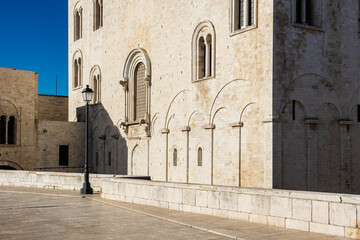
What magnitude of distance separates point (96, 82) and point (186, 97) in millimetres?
11168

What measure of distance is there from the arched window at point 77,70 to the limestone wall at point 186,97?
1759 millimetres

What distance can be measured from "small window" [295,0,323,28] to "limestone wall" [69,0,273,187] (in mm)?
1641

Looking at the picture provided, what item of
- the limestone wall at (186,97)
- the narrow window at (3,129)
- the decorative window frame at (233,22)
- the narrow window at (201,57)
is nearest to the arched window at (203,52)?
Answer: the narrow window at (201,57)

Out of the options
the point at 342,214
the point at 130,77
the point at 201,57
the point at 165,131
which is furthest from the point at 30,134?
the point at 342,214

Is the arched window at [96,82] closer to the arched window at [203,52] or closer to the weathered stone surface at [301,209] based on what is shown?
the arched window at [203,52]

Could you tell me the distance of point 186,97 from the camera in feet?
69.5

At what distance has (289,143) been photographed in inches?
650

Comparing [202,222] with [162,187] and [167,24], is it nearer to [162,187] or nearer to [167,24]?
[162,187]

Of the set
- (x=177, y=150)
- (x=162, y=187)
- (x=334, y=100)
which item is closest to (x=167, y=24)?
(x=177, y=150)

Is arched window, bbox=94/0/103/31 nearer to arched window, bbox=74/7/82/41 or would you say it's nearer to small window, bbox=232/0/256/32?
arched window, bbox=74/7/82/41

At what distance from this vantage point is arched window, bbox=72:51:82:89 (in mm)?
32719

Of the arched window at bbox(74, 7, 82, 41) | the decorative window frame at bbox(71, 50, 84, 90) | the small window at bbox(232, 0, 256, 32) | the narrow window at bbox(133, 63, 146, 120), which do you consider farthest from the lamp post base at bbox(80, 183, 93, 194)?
the arched window at bbox(74, 7, 82, 41)

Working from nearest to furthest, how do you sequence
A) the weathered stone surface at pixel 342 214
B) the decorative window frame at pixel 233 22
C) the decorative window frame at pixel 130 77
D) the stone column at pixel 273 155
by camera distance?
the weathered stone surface at pixel 342 214 < the stone column at pixel 273 155 < the decorative window frame at pixel 233 22 < the decorative window frame at pixel 130 77

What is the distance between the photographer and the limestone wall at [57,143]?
29078 mm
